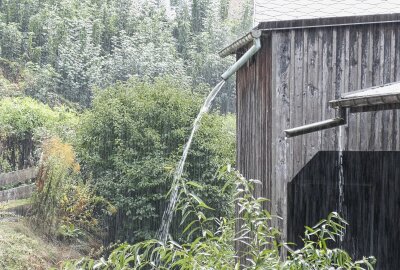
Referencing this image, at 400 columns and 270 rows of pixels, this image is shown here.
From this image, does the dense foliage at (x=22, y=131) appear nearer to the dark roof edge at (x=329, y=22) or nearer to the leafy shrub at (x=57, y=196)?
the leafy shrub at (x=57, y=196)

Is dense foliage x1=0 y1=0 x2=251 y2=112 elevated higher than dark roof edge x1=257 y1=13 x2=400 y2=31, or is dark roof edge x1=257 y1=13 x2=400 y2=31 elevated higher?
dense foliage x1=0 y1=0 x2=251 y2=112

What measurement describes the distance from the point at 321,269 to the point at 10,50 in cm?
3217

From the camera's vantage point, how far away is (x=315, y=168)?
279 inches

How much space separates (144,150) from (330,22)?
1253 cm

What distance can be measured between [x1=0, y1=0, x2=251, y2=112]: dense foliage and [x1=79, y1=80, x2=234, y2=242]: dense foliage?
7.57 meters

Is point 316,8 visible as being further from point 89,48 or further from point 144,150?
point 89,48

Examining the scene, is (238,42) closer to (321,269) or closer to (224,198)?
(321,269)

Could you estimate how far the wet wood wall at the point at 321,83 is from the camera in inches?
287

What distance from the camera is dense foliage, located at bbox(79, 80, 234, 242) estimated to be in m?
18.6

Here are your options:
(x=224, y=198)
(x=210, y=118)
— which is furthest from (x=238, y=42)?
(x=210, y=118)

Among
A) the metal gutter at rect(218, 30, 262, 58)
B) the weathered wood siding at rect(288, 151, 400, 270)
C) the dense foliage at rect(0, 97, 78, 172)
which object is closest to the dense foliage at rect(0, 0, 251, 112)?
the dense foliage at rect(0, 97, 78, 172)

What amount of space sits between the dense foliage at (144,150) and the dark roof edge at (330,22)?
1109cm

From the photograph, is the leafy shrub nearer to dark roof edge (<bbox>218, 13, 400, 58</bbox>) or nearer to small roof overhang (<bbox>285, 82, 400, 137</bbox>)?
dark roof edge (<bbox>218, 13, 400, 58</bbox>)

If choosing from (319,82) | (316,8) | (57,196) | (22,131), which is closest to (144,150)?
(22,131)
